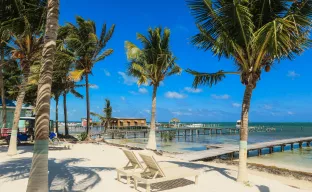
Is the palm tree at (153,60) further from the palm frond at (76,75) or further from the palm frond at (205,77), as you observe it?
the palm frond at (205,77)

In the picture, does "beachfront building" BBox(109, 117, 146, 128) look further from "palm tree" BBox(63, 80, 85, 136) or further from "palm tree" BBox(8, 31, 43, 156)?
"palm tree" BBox(8, 31, 43, 156)

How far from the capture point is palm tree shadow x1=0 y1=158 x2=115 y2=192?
20.2ft

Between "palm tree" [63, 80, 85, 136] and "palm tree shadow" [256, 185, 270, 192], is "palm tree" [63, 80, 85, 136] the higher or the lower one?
the higher one

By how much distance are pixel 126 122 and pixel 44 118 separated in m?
50.5

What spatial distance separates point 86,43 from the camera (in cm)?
1955

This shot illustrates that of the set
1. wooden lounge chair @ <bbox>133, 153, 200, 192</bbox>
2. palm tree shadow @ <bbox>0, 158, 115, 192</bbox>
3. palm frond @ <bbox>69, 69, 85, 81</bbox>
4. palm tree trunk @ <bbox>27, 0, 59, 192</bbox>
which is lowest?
palm tree shadow @ <bbox>0, 158, 115, 192</bbox>

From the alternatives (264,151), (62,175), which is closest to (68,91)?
(62,175)

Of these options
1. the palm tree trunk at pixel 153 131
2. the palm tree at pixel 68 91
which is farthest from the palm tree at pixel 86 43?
the palm tree trunk at pixel 153 131

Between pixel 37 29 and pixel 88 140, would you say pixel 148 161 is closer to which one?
pixel 37 29

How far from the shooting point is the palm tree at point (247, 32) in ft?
22.6

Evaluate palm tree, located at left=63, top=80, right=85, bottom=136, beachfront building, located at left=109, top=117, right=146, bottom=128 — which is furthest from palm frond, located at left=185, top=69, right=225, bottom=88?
beachfront building, located at left=109, top=117, right=146, bottom=128

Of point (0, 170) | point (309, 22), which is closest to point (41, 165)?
point (0, 170)

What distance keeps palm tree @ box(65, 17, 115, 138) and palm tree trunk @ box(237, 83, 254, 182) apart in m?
14.2

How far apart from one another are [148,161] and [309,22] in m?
5.64
